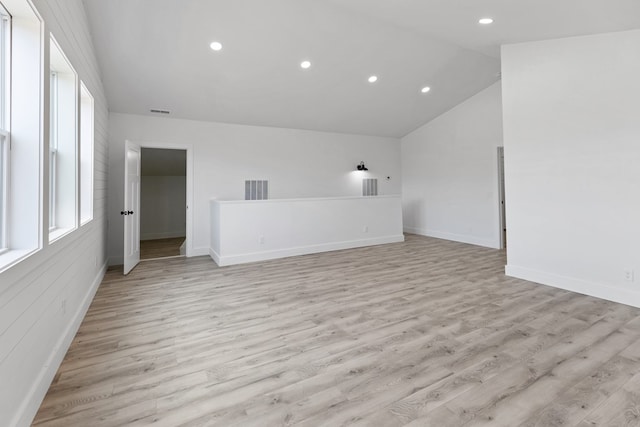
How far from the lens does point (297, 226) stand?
565 cm

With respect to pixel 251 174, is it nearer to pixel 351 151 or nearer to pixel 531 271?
pixel 351 151

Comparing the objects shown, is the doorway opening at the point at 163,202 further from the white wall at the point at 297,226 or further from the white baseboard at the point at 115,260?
the white wall at the point at 297,226

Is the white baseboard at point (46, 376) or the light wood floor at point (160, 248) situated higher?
the light wood floor at point (160, 248)

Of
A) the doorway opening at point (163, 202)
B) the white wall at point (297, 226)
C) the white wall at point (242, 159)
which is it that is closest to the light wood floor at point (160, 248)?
the doorway opening at point (163, 202)

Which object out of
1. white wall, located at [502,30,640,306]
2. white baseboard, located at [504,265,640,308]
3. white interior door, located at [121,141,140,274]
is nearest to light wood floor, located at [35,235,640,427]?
white baseboard, located at [504,265,640,308]

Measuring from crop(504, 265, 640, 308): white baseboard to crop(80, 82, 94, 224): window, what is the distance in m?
5.28

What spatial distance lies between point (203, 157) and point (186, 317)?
3601mm

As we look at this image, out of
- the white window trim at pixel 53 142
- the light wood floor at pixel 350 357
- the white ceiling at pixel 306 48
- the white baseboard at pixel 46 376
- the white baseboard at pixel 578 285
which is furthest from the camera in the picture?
the white ceiling at pixel 306 48

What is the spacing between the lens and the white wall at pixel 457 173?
616 cm

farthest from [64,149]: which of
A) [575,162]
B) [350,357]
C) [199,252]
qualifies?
[575,162]

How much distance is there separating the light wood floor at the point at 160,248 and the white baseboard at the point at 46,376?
295 cm

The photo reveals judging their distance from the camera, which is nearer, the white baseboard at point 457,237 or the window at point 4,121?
the window at point 4,121

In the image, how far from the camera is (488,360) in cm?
212

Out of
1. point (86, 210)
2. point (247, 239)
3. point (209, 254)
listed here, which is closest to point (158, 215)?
point (209, 254)
